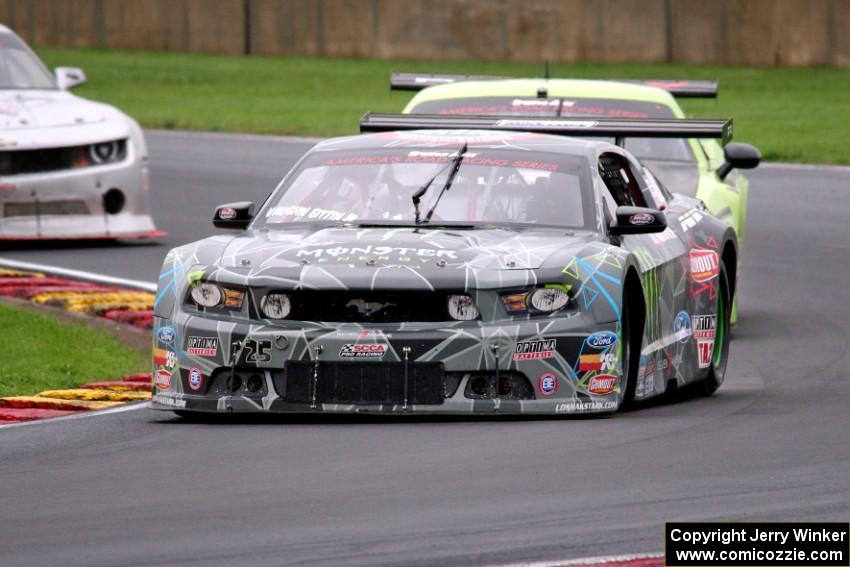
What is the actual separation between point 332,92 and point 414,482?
27204 millimetres

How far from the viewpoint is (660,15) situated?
3516 cm

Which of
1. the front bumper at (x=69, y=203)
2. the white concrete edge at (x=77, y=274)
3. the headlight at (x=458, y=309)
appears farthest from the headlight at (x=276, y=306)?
the front bumper at (x=69, y=203)

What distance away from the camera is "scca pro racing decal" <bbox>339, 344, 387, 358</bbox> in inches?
334

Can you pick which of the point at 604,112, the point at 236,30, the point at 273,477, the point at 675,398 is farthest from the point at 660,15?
the point at 273,477

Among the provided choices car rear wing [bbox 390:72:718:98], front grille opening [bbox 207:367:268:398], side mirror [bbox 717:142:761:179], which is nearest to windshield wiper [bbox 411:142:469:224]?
front grille opening [bbox 207:367:268:398]

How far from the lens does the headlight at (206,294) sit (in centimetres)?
882

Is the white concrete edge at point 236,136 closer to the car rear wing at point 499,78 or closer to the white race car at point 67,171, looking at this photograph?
the white race car at point 67,171

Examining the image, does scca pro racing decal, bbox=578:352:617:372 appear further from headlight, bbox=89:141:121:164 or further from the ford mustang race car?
headlight, bbox=89:141:121:164

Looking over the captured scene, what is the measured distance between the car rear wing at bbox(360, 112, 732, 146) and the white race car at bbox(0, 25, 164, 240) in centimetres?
524

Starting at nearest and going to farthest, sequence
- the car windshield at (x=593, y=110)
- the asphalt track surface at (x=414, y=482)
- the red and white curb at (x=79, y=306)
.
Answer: the asphalt track surface at (x=414, y=482)
the red and white curb at (x=79, y=306)
the car windshield at (x=593, y=110)

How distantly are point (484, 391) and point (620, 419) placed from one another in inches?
23.1

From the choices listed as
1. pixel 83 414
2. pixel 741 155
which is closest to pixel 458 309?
pixel 83 414

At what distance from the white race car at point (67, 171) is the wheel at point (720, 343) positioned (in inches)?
278

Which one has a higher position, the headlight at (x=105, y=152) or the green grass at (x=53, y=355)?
the headlight at (x=105, y=152)
